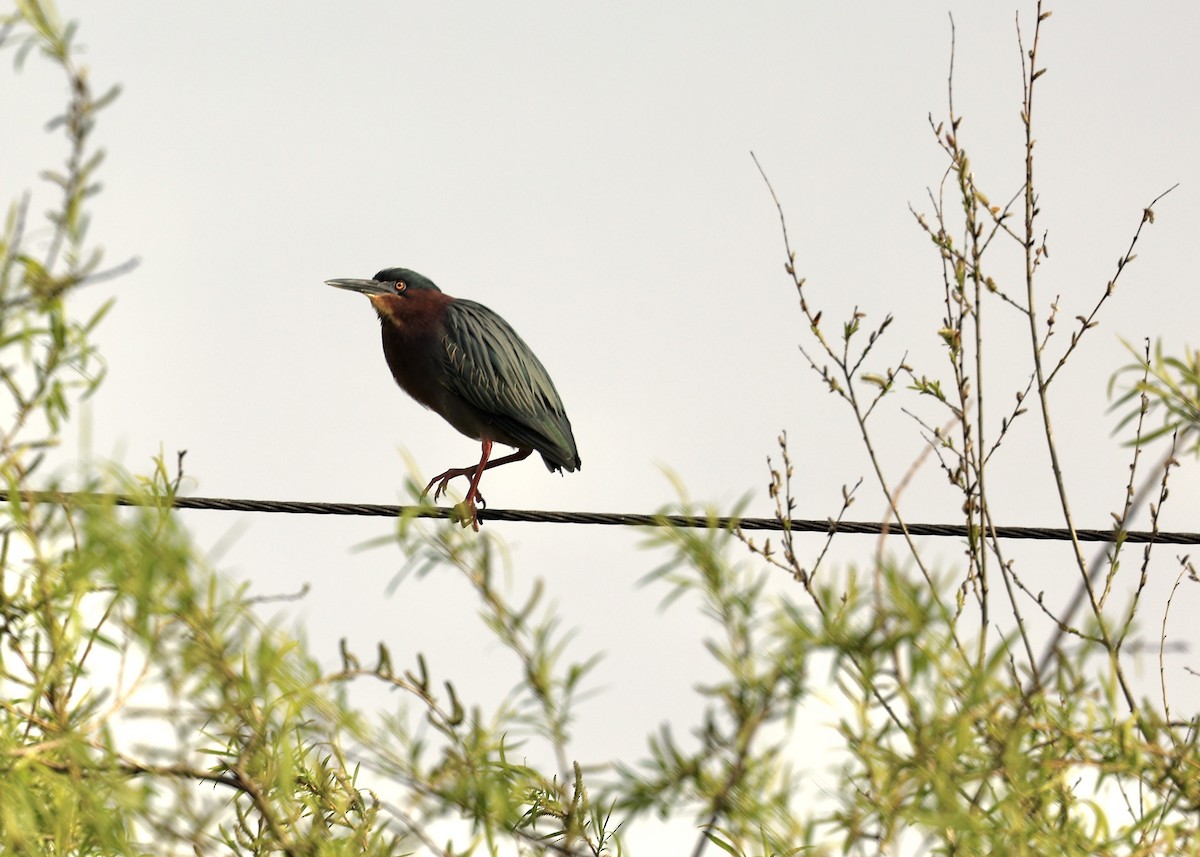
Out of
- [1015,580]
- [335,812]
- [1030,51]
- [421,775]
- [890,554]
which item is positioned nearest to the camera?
[890,554]

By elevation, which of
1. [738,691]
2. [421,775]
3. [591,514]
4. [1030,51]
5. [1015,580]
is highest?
[1030,51]

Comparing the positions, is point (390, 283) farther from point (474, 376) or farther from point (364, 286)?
point (474, 376)

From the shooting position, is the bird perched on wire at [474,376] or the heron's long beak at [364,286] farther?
the heron's long beak at [364,286]

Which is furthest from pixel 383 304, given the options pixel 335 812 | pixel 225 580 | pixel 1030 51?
pixel 225 580

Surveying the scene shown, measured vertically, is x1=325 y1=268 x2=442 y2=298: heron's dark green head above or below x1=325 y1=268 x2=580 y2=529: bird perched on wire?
above

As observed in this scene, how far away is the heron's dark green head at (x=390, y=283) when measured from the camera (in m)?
6.70

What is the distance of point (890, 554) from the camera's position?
151cm

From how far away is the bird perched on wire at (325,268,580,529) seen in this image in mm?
6203

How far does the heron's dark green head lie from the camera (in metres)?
6.70

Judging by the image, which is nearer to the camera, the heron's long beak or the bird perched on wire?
the bird perched on wire

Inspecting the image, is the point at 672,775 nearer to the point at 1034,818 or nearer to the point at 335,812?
the point at 1034,818

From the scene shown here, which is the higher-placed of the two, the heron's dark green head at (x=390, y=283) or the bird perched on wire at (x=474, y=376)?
the heron's dark green head at (x=390, y=283)

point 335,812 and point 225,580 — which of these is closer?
point 225,580

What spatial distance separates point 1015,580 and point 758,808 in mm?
2433
